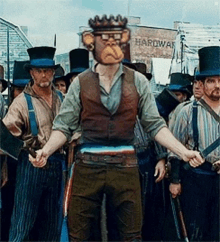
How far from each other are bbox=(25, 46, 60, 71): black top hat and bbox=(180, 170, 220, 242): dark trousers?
1475 millimetres

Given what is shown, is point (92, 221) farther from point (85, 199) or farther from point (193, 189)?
point (193, 189)

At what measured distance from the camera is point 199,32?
404 inches

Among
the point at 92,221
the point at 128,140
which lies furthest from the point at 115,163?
the point at 92,221

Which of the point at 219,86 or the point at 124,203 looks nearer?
the point at 124,203

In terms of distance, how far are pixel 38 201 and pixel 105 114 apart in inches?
53.1

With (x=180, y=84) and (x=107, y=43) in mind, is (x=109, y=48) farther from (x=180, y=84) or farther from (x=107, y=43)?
(x=180, y=84)

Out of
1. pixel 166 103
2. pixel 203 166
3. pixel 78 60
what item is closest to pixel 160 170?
pixel 203 166

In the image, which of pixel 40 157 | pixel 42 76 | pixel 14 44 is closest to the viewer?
pixel 40 157

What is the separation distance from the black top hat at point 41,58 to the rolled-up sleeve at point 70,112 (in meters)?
1.04

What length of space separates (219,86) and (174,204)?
1.11 meters

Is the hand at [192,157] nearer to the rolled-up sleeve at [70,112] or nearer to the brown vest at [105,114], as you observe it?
the brown vest at [105,114]

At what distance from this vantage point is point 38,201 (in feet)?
16.4

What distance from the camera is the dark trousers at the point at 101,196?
4020mm

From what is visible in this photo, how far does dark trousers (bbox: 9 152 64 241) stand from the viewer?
493cm
